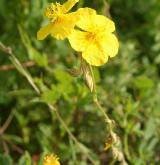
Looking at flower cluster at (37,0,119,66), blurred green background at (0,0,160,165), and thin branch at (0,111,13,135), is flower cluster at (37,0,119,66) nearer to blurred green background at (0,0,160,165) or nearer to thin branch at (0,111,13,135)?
blurred green background at (0,0,160,165)

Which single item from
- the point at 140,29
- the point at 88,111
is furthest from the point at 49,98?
the point at 140,29

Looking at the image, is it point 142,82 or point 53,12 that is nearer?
point 53,12

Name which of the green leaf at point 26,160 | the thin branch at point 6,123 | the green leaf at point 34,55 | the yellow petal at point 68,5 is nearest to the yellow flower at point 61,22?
the yellow petal at point 68,5

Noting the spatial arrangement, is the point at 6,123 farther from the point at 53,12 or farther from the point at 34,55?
the point at 53,12

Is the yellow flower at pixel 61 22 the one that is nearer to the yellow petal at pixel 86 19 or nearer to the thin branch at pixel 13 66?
the yellow petal at pixel 86 19

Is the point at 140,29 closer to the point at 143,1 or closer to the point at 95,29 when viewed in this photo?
the point at 143,1

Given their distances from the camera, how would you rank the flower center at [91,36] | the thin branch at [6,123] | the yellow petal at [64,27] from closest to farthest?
the yellow petal at [64,27]
the flower center at [91,36]
the thin branch at [6,123]

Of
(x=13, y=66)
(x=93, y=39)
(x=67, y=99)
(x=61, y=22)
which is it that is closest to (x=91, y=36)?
(x=93, y=39)
